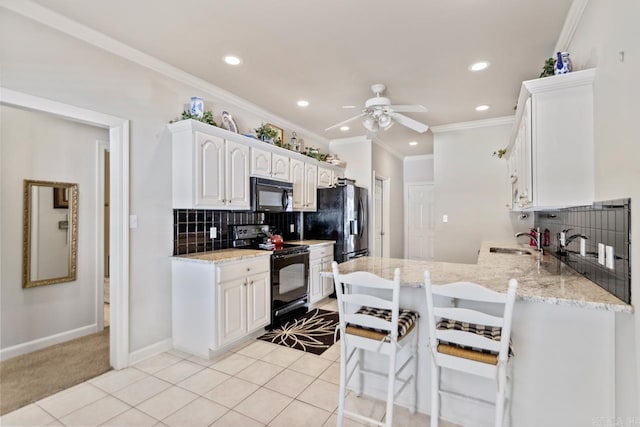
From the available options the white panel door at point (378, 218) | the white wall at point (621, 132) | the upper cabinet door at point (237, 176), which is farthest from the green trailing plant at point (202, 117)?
the white panel door at point (378, 218)

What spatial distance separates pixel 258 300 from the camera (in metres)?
3.17

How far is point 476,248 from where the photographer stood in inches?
179

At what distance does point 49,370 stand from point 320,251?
3.01m

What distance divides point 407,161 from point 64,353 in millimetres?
6982

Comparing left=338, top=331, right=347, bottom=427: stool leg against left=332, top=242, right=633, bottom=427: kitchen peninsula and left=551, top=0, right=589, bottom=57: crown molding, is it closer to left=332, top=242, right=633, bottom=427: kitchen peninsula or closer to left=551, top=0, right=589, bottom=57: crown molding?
left=332, top=242, right=633, bottom=427: kitchen peninsula

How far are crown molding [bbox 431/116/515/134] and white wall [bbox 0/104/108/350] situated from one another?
4623mm

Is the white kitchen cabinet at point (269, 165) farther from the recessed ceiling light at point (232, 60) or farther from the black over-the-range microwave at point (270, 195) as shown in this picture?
the recessed ceiling light at point (232, 60)

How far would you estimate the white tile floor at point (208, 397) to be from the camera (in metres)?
1.92

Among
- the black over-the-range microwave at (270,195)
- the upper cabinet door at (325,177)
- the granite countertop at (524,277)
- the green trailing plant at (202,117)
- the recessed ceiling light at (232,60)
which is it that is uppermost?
the recessed ceiling light at (232,60)

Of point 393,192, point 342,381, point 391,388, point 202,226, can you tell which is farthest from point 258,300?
point 393,192

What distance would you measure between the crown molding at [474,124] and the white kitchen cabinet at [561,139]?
286 centimetres

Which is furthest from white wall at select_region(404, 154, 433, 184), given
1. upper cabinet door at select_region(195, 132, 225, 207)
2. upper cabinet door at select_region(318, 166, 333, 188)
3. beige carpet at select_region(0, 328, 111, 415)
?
beige carpet at select_region(0, 328, 111, 415)

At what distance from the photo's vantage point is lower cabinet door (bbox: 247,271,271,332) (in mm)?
3061

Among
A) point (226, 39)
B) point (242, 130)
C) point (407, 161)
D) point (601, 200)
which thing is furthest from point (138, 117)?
point (407, 161)
